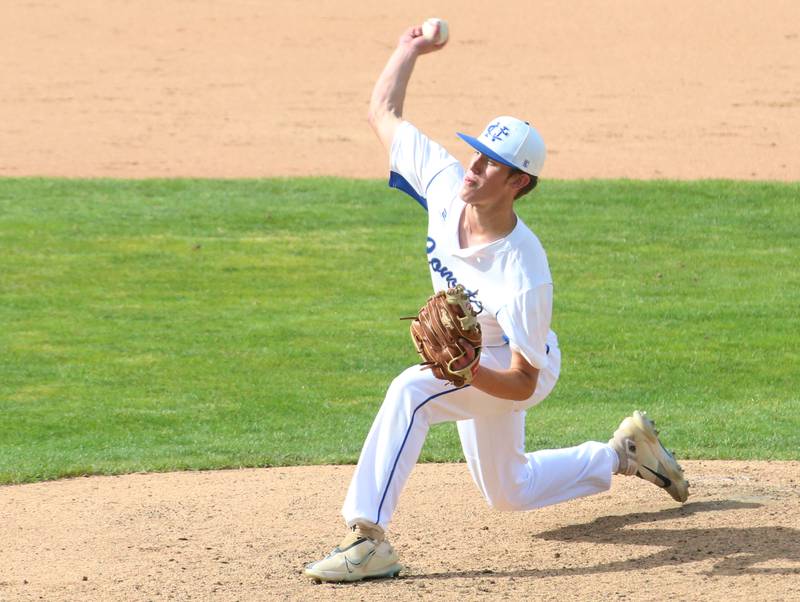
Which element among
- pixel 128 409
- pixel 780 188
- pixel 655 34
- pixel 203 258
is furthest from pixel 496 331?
pixel 655 34

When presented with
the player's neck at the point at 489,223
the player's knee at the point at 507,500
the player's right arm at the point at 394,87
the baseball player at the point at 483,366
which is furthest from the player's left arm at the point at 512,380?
the player's right arm at the point at 394,87

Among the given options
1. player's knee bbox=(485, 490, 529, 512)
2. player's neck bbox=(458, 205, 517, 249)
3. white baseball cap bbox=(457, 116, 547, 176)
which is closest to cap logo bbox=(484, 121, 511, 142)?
white baseball cap bbox=(457, 116, 547, 176)

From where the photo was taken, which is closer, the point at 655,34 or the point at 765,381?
the point at 765,381

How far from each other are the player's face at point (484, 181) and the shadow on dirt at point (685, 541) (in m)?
1.26

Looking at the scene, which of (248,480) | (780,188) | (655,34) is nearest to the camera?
(248,480)

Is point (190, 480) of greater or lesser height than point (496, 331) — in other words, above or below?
below

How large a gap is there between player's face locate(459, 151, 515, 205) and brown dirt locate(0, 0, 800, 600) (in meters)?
1.25

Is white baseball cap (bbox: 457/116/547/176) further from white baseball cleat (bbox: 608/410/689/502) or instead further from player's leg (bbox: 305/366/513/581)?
white baseball cleat (bbox: 608/410/689/502)

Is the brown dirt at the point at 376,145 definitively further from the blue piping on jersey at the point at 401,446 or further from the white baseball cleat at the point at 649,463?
the blue piping on jersey at the point at 401,446

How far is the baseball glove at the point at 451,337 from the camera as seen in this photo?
445cm

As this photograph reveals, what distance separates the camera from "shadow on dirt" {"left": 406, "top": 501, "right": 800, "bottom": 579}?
4.82 m

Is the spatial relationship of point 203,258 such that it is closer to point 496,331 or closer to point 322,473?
point 322,473

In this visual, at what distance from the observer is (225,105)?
17.8m

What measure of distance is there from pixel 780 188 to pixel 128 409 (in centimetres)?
766
